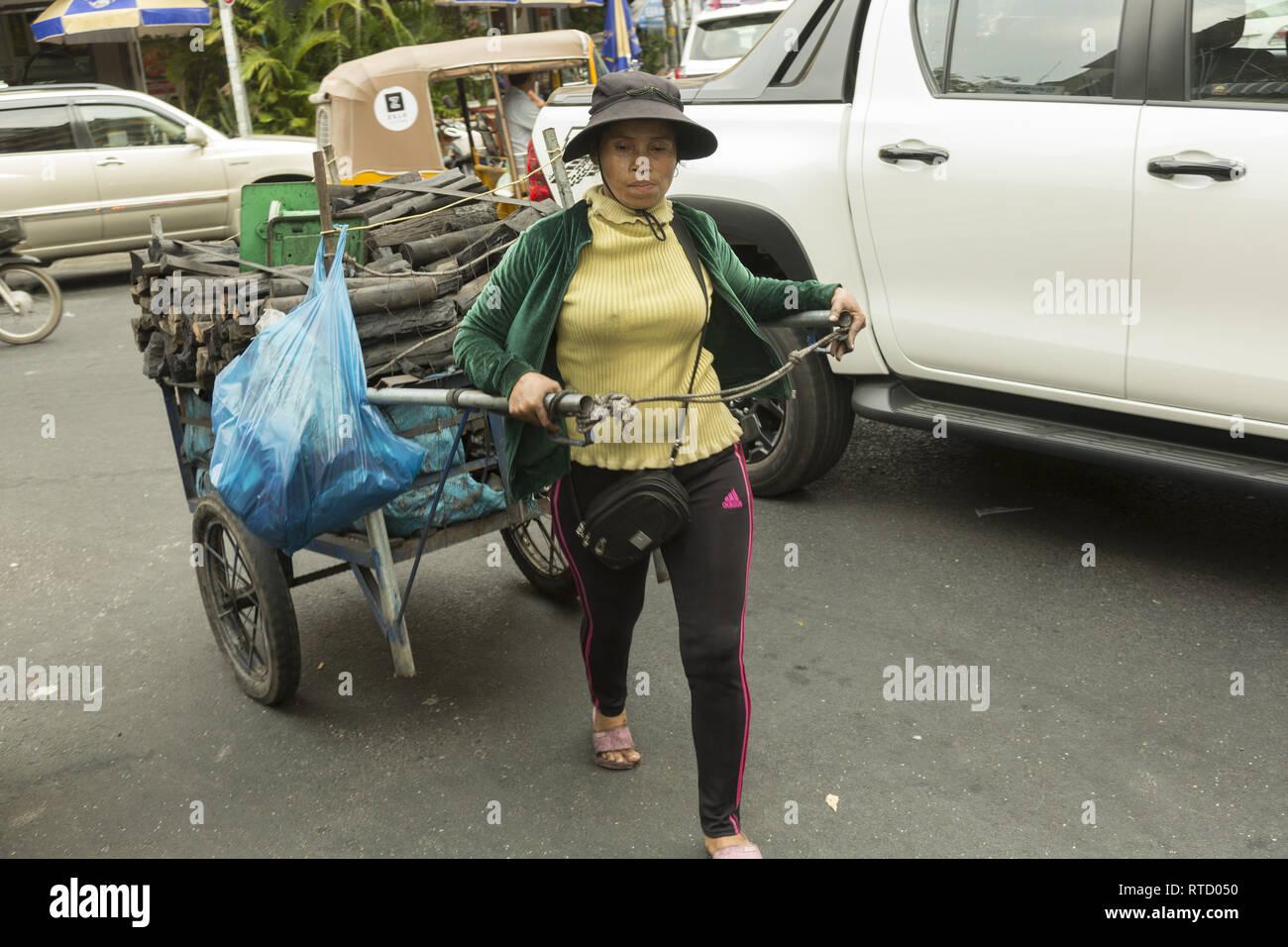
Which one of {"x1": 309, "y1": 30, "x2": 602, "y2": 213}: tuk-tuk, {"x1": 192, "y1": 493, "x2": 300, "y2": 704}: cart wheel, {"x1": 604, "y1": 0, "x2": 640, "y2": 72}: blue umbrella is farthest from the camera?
{"x1": 604, "y1": 0, "x2": 640, "y2": 72}: blue umbrella

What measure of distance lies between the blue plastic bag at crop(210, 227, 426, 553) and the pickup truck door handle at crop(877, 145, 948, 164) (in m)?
2.08

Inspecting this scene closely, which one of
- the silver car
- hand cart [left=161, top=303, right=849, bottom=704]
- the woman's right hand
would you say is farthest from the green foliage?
the woman's right hand

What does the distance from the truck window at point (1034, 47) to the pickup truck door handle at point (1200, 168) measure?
35 centimetres

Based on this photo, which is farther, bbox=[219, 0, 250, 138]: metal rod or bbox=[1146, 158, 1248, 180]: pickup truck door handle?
bbox=[219, 0, 250, 138]: metal rod

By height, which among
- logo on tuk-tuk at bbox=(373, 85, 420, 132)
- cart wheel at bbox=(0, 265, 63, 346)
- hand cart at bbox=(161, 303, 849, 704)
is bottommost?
cart wheel at bbox=(0, 265, 63, 346)

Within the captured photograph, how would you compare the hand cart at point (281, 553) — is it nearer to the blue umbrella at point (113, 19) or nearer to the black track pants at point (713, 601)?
the black track pants at point (713, 601)

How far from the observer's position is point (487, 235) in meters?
4.36

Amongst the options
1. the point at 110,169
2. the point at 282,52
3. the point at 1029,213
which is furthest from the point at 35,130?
the point at 1029,213

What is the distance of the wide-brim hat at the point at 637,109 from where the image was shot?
277 cm

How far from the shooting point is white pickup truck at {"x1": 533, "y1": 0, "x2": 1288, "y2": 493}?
12.3ft

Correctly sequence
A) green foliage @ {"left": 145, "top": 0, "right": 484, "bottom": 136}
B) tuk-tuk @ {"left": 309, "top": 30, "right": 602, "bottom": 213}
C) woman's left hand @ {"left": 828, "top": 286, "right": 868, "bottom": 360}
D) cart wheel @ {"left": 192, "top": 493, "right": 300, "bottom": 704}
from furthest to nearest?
1. green foliage @ {"left": 145, "top": 0, "right": 484, "bottom": 136}
2. tuk-tuk @ {"left": 309, "top": 30, "right": 602, "bottom": 213}
3. cart wheel @ {"left": 192, "top": 493, "right": 300, "bottom": 704}
4. woman's left hand @ {"left": 828, "top": 286, "right": 868, "bottom": 360}

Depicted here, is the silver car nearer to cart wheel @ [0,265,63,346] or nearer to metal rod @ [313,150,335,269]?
cart wheel @ [0,265,63,346]

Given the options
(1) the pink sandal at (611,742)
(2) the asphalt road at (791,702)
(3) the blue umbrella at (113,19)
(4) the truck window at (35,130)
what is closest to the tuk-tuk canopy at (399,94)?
(4) the truck window at (35,130)

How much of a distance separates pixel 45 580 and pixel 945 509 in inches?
144
